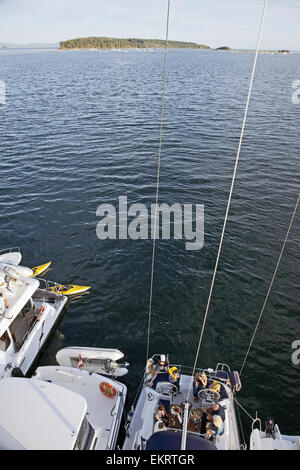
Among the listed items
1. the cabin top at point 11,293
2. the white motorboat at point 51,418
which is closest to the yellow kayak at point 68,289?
the cabin top at point 11,293

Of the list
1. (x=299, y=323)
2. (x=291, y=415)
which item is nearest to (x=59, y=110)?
(x=299, y=323)

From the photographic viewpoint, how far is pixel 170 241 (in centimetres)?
2277

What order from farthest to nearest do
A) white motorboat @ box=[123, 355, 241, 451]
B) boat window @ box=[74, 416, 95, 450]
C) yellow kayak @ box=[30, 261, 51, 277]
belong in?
yellow kayak @ box=[30, 261, 51, 277]
boat window @ box=[74, 416, 95, 450]
white motorboat @ box=[123, 355, 241, 451]

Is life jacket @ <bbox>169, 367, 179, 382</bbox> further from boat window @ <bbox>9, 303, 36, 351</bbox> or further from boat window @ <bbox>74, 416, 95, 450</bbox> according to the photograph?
boat window @ <bbox>9, 303, 36, 351</bbox>

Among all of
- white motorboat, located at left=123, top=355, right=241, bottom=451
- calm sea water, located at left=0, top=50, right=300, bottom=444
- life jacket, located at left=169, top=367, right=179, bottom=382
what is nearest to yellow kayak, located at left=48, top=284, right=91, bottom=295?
calm sea water, located at left=0, top=50, right=300, bottom=444

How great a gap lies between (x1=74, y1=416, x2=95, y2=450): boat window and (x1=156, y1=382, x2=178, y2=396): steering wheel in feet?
9.71

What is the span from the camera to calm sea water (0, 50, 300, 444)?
51.9ft

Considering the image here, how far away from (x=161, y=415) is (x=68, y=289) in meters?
9.95

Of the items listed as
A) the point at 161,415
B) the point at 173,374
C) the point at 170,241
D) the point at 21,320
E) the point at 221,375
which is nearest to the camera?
the point at 161,415

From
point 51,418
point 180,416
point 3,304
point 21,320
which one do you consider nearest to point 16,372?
point 21,320

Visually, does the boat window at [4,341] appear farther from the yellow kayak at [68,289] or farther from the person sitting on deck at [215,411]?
the person sitting on deck at [215,411]

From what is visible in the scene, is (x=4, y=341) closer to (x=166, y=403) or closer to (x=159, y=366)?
(x=159, y=366)

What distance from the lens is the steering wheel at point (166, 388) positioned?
39.4ft
